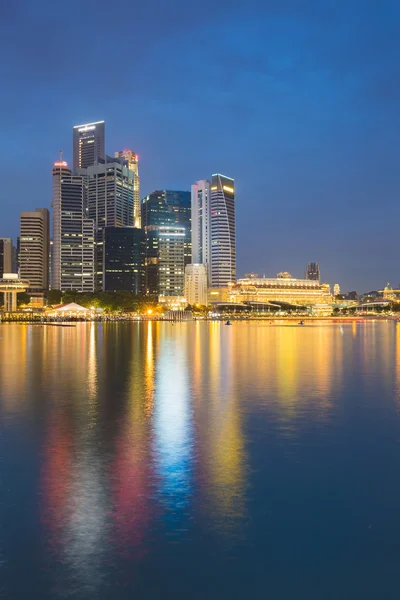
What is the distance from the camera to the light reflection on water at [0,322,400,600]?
977cm

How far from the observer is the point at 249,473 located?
14.8 metres

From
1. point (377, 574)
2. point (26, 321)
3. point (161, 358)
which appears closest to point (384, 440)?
point (377, 574)

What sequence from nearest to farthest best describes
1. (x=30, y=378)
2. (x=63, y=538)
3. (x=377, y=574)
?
(x=377, y=574), (x=63, y=538), (x=30, y=378)

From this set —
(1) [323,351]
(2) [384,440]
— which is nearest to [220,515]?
(2) [384,440]

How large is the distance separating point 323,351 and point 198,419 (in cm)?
3499

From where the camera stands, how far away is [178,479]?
1435 cm

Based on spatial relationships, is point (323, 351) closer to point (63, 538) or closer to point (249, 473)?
point (249, 473)

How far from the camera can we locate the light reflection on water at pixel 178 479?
32.0 ft

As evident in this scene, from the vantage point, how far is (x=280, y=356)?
48031 millimetres

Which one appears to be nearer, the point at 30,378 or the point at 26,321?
the point at 30,378

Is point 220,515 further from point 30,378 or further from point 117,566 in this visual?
point 30,378

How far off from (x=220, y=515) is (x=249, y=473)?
2.93m

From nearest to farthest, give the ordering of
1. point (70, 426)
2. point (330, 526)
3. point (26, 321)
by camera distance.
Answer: point (330, 526), point (70, 426), point (26, 321)

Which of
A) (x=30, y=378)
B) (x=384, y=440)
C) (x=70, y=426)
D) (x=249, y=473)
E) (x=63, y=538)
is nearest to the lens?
(x=63, y=538)
